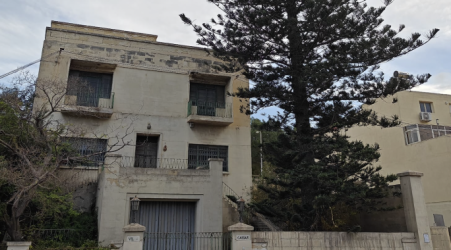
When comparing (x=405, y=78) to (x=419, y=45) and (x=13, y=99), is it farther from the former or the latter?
(x=13, y=99)

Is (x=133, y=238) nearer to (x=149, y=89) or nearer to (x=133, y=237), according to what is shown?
(x=133, y=237)

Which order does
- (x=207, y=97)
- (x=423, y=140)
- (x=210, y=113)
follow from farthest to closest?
(x=423, y=140), (x=207, y=97), (x=210, y=113)

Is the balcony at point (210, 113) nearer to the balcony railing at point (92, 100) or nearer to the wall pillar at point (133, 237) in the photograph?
the balcony railing at point (92, 100)

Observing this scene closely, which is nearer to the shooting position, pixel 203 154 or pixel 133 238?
pixel 133 238

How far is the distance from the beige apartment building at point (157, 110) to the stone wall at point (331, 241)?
3947 mm

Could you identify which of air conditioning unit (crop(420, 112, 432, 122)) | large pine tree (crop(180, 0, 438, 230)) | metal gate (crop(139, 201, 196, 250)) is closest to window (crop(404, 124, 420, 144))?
air conditioning unit (crop(420, 112, 432, 122))

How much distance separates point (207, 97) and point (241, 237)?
32.1ft

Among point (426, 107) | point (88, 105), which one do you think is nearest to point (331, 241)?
point (88, 105)

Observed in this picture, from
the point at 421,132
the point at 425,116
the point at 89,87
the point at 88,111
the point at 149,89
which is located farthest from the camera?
the point at 425,116

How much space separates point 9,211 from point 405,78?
1482 centimetres

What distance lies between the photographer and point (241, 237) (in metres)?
9.16

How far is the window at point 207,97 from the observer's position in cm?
1716

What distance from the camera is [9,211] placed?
1229 cm

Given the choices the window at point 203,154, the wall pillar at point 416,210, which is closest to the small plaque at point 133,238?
the window at point 203,154
